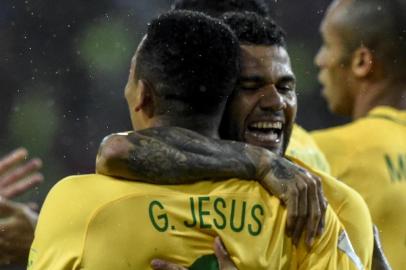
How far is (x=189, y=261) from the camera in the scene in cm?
268

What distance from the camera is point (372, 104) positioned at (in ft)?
16.5

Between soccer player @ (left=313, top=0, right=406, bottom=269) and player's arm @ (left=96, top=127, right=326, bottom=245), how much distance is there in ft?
5.87

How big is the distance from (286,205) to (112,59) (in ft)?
21.7

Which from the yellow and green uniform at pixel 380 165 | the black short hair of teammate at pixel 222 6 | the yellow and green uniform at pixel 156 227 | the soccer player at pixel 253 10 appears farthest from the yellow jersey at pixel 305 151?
the yellow and green uniform at pixel 156 227

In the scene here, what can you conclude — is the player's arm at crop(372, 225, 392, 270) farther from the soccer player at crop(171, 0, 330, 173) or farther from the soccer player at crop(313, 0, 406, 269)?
the soccer player at crop(313, 0, 406, 269)

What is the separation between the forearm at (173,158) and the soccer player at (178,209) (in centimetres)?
3

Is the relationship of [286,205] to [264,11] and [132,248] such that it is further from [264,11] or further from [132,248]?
[264,11]

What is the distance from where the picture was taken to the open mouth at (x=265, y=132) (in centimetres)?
315

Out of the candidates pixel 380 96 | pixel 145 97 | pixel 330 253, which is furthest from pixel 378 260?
pixel 380 96

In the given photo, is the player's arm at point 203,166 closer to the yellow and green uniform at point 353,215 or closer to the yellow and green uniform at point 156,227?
the yellow and green uniform at point 156,227

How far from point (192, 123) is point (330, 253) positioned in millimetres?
496

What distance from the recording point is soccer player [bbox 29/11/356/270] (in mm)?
2648

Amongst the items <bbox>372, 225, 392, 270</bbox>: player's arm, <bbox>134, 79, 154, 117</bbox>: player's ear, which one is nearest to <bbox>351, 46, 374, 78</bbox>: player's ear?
<bbox>372, 225, 392, 270</bbox>: player's arm

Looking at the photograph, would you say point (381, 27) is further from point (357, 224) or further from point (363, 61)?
point (357, 224)
